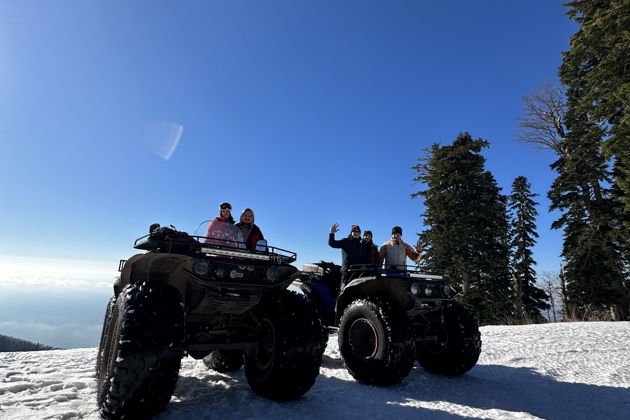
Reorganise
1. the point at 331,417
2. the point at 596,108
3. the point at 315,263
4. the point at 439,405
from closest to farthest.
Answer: the point at 331,417 → the point at 439,405 → the point at 315,263 → the point at 596,108

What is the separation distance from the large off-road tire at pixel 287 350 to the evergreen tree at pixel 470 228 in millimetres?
15830

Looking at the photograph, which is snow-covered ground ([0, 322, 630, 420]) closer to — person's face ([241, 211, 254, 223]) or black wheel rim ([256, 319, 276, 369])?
black wheel rim ([256, 319, 276, 369])

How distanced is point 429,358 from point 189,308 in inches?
158

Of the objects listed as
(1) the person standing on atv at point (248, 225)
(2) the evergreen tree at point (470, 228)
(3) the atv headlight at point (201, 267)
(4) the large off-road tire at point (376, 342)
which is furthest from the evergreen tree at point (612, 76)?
(3) the atv headlight at point (201, 267)

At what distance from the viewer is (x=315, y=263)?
754cm

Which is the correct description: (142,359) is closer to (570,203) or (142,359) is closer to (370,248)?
(370,248)

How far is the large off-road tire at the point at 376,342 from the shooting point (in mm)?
4855

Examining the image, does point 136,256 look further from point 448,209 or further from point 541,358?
point 448,209

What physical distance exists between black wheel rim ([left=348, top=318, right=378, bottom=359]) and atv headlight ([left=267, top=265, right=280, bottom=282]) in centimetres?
197

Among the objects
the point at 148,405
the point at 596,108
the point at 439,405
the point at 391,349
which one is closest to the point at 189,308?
the point at 148,405

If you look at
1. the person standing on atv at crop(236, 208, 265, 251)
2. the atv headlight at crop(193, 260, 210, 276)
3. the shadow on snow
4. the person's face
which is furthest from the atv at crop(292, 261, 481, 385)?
the atv headlight at crop(193, 260, 210, 276)

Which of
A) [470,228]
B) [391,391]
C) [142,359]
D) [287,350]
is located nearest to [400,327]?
[391,391]

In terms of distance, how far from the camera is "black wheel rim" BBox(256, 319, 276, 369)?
4176 millimetres

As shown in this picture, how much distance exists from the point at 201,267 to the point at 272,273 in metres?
0.82
